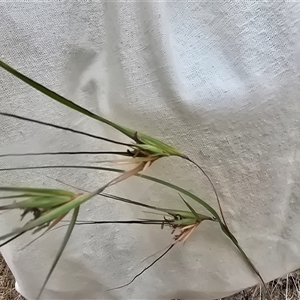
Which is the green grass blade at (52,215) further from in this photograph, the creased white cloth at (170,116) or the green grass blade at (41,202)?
the creased white cloth at (170,116)

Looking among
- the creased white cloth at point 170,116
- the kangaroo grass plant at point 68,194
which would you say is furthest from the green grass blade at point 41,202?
the creased white cloth at point 170,116

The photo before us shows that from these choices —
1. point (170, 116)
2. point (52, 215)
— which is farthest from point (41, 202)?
point (170, 116)

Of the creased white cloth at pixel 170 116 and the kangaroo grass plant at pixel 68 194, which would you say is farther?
the creased white cloth at pixel 170 116

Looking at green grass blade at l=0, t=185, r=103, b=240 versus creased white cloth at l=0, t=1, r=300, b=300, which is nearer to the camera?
green grass blade at l=0, t=185, r=103, b=240

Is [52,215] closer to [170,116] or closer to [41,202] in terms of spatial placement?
[41,202]

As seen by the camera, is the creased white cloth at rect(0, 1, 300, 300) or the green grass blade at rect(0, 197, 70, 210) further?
the creased white cloth at rect(0, 1, 300, 300)

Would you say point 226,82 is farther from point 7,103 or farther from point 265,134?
point 7,103

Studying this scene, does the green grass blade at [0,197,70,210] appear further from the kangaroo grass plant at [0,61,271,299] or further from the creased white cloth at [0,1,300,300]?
the creased white cloth at [0,1,300,300]

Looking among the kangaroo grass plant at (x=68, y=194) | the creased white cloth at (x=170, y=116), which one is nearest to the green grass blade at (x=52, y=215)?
the kangaroo grass plant at (x=68, y=194)

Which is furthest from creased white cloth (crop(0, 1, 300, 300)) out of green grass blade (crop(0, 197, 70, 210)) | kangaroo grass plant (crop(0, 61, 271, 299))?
green grass blade (crop(0, 197, 70, 210))
